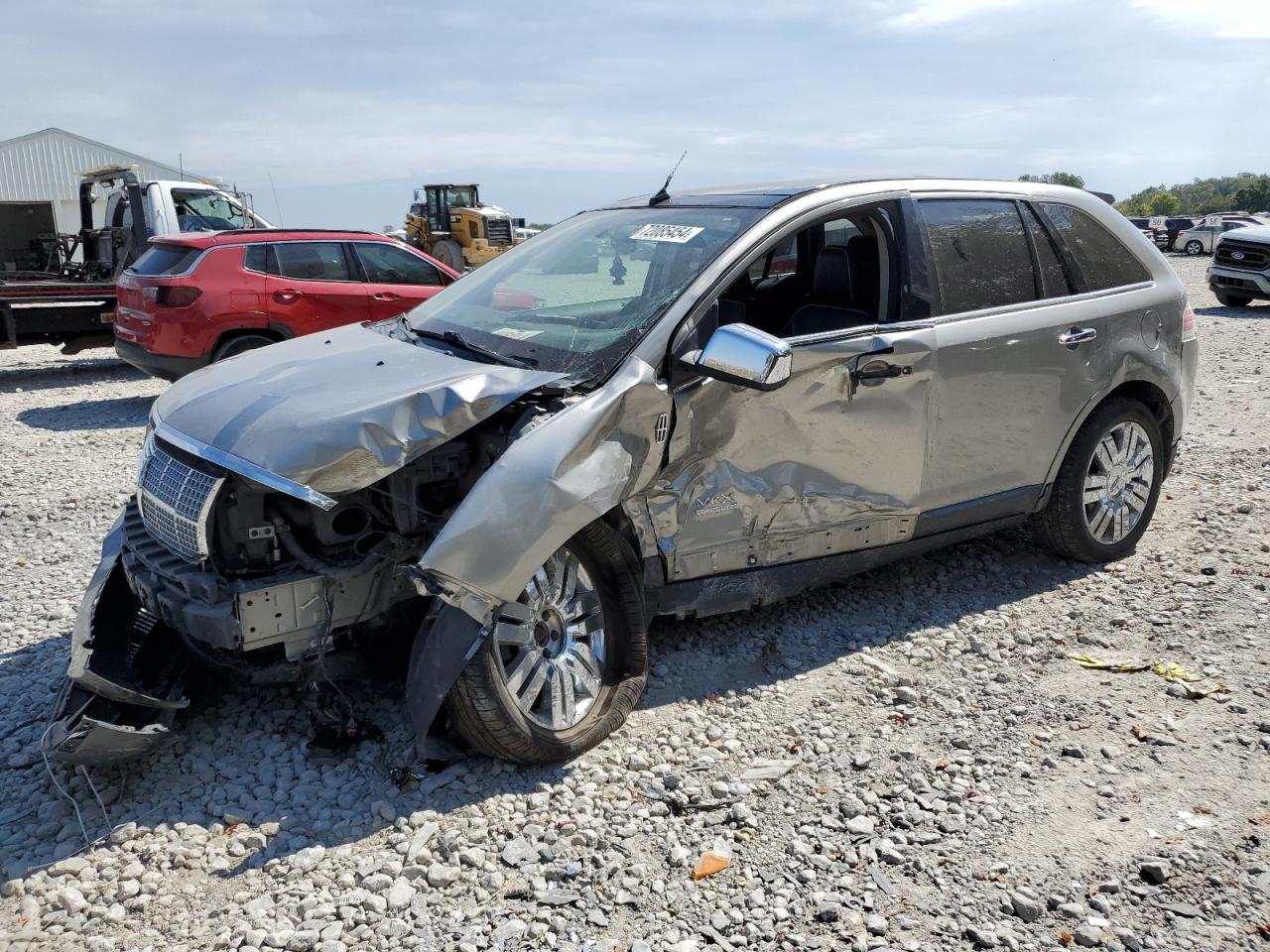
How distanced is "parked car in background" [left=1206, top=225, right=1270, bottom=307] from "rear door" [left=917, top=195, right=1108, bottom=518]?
1464 centimetres

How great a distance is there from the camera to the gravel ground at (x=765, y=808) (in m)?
2.86

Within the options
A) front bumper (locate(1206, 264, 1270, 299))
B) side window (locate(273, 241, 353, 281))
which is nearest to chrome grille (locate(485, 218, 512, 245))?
front bumper (locate(1206, 264, 1270, 299))

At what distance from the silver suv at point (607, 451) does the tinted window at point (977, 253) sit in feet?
0.05

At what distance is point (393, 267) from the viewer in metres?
11.0

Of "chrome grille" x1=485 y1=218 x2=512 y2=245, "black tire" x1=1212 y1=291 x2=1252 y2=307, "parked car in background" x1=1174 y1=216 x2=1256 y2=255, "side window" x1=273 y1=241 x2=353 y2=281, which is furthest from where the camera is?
"parked car in background" x1=1174 y1=216 x2=1256 y2=255

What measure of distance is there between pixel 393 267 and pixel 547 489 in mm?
8433

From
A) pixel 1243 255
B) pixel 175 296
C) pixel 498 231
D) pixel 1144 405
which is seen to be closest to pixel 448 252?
pixel 498 231

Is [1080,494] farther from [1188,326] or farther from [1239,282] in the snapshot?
[1239,282]

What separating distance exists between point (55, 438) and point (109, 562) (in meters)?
6.00

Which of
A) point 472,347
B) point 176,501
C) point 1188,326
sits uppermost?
point 472,347

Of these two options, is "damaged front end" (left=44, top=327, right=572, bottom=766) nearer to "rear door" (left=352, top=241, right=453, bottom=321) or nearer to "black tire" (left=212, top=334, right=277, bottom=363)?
"black tire" (left=212, top=334, right=277, bottom=363)

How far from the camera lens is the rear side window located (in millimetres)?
9750

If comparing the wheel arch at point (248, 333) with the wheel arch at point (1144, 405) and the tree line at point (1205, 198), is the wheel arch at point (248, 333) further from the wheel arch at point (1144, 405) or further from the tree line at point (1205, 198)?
Answer: the tree line at point (1205, 198)

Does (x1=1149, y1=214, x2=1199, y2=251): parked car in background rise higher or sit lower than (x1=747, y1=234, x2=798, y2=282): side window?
higher
